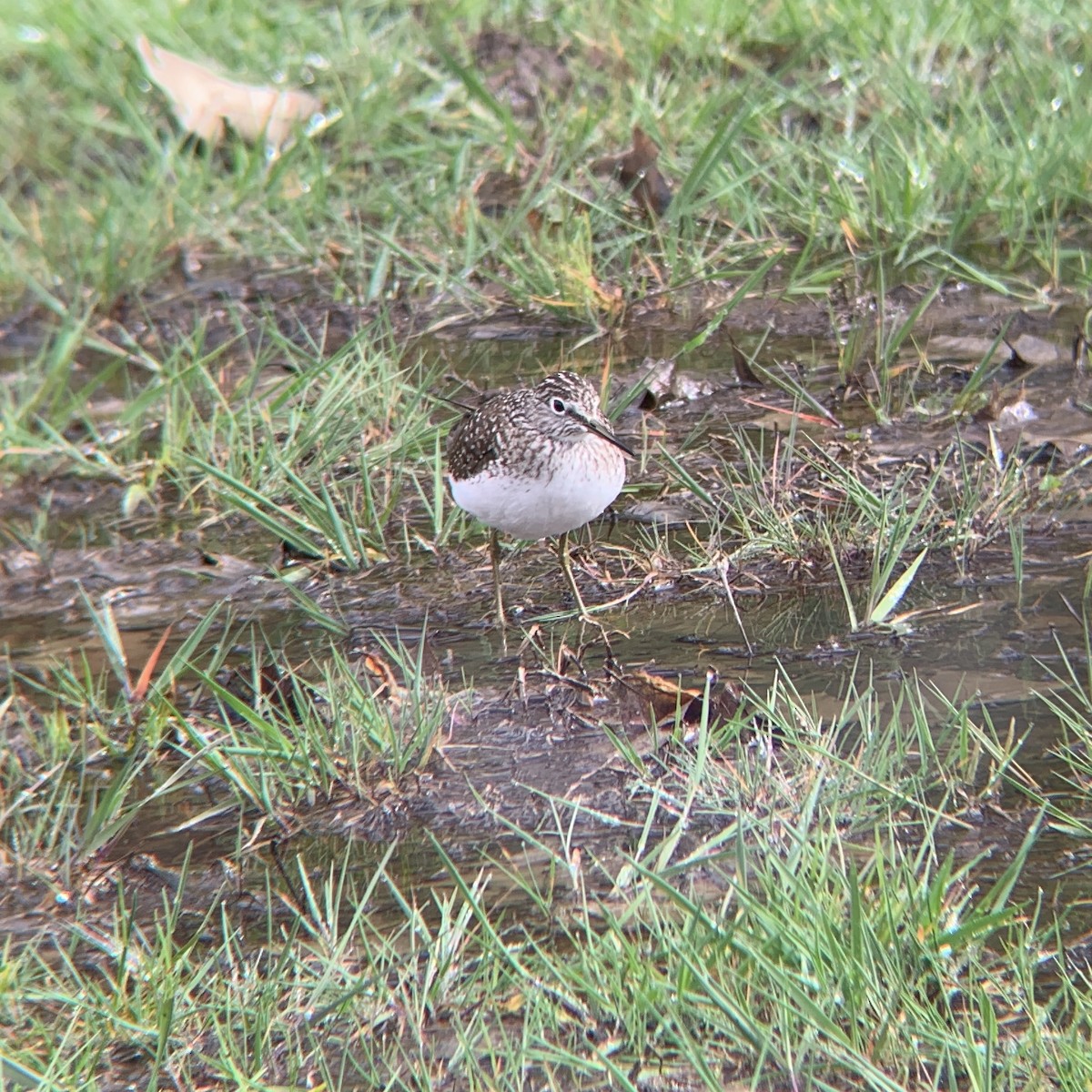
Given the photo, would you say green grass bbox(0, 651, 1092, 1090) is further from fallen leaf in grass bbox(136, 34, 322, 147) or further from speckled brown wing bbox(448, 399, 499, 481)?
fallen leaf in grass bbox(136, 34, 322, 147)

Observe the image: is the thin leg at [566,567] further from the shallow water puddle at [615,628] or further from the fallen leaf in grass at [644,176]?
the fallen leaf in grass at [644,176]

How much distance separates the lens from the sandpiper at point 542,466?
4.83 metres

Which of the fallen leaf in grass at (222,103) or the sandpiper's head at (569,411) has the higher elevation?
the sandpiper's head at (569,411)

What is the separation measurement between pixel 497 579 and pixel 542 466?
50 centimetres

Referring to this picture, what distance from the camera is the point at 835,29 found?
7836 mm

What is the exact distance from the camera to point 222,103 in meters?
8.42

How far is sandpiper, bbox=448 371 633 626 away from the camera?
4.83 m

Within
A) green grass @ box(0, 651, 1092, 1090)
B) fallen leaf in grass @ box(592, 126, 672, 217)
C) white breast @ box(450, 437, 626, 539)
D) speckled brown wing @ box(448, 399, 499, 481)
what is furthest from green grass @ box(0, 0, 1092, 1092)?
white breast @ box(450, 437, 626, 539)

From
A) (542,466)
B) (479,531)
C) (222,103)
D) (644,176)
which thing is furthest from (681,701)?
(222,103)

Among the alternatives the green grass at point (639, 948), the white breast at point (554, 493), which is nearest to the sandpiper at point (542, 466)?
the white breast at point (554, 493)

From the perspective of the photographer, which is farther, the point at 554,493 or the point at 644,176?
the point at 644,176

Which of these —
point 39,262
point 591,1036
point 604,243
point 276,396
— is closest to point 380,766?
point 591,1036

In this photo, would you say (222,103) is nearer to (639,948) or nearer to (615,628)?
(615,628)

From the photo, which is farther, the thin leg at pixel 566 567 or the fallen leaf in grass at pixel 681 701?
the thin leg at pixel 566 567
